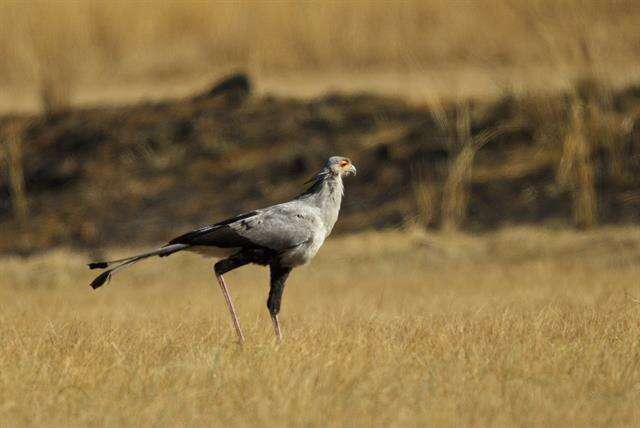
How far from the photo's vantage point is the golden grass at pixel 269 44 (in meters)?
25.2

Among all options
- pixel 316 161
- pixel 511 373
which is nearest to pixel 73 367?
pixel 511 373

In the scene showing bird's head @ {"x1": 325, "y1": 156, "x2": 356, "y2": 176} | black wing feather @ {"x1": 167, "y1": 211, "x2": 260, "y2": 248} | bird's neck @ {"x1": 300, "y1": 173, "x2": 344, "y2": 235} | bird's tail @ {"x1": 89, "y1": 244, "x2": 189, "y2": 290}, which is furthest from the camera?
bird's head @ {"x1": 325, "y1": 156, "x2": 356, "y2": 176}

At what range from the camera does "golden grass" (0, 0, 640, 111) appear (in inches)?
994

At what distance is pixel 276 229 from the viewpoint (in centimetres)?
891

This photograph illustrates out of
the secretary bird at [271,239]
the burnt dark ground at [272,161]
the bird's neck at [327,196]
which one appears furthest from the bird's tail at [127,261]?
the burnt dark ground at [272,161]

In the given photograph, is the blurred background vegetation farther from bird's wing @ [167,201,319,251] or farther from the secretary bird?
bird's wing @ [167,201,319,251]

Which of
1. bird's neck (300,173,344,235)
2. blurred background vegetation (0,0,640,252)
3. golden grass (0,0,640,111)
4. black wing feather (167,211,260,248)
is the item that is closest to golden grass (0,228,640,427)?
black wing feather (167,211,260,248)

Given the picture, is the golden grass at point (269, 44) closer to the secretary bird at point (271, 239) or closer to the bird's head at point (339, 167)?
the bird's head at point (339, 167)

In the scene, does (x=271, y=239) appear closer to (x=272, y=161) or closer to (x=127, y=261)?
(x=127, y=261)

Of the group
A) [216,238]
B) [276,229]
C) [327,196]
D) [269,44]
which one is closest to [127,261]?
[216,238]

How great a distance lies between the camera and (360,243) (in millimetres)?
17750

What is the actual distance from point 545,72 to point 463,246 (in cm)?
664

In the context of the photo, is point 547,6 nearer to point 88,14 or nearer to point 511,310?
point 511,310

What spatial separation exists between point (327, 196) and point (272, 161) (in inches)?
497
